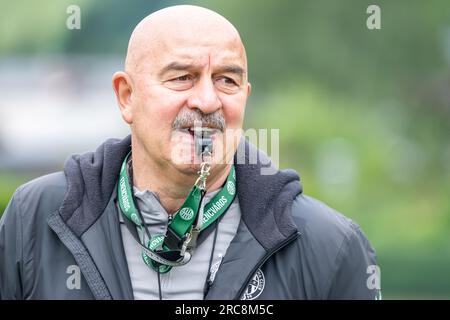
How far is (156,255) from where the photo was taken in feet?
10.6

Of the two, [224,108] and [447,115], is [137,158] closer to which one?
[224,108]

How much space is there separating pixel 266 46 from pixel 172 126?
50.7 feet

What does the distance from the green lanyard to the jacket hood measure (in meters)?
0.10

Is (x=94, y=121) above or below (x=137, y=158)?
below

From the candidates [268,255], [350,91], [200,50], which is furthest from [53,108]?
[268,255]

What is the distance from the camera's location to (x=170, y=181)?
3.43 metres

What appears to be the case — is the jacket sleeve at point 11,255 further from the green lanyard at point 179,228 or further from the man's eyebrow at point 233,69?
Result: the man's eyebrow at point 233,69

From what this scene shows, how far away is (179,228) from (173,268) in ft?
0.51

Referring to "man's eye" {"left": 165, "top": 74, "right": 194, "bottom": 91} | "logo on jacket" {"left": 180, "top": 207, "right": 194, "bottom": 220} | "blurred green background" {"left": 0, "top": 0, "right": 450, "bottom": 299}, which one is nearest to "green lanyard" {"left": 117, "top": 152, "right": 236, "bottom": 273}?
"logo on jacket" {"left": 180, "top": 207, "right": 194, "bottom": 220}

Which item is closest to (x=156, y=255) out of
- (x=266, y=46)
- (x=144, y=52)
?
(x=144, y=52)

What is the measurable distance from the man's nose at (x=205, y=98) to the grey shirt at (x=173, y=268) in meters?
0.34

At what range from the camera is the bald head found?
10.9ft
